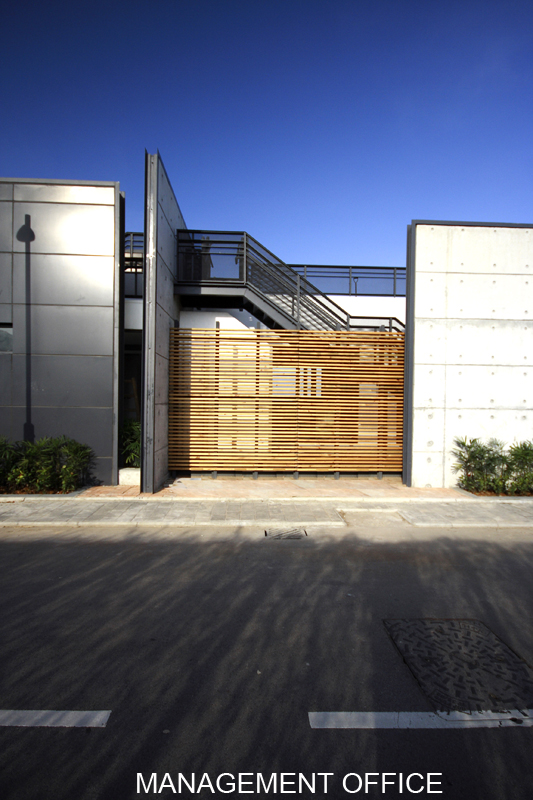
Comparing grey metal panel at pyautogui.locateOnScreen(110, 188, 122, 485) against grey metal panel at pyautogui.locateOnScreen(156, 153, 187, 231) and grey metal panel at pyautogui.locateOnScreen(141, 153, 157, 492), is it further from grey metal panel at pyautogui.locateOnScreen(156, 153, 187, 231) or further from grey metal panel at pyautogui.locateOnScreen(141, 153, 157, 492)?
grey metal panel at pyautogui.locateOnScreen(141, 153, 157, 492)

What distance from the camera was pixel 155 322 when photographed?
9570 mm

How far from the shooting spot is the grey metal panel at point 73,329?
10484mm

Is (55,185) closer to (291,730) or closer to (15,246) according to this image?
(15,246)

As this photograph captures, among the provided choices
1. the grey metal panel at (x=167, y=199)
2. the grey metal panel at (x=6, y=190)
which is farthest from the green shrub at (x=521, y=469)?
the grey metal panel at (x=6, y=190)

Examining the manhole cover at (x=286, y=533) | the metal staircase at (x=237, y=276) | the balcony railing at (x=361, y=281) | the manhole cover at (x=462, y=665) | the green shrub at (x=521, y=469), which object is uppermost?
the balcony railing at (x=361, y=281)

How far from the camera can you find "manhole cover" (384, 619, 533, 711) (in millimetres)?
3342

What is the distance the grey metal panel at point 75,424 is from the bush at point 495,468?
26.8ft

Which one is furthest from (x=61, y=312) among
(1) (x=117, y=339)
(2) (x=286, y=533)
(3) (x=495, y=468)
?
(3) (x=495, y=468)

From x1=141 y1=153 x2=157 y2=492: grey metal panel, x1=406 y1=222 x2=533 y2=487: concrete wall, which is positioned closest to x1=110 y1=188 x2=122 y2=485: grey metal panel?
x1=141 y1=153 x2=157 y2=492: grey metal panel

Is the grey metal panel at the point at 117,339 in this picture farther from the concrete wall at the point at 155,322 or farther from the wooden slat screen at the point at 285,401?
the wooden slat screen at the point at 285,401

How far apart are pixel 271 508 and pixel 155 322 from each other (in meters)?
4.46

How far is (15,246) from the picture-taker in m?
10.5

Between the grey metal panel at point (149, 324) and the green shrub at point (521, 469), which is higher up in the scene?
the grey metal panel at point (149, 324)

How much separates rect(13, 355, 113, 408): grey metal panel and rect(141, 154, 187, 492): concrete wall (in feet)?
4.50
